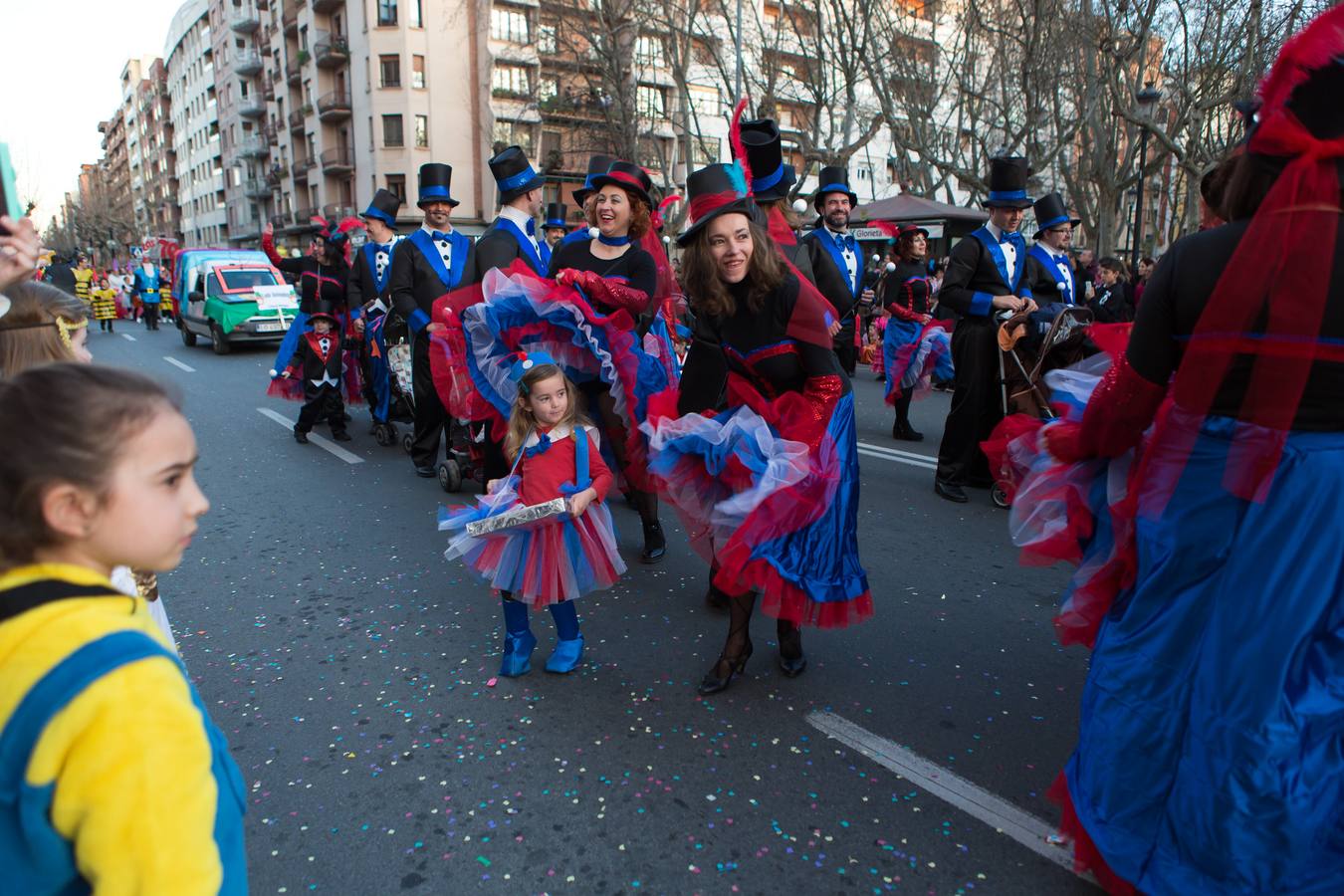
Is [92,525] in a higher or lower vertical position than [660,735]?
higher

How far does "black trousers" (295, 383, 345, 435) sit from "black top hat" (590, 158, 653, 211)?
4.84 m

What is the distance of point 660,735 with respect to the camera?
3.29m

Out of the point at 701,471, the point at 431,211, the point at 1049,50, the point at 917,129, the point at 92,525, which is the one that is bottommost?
the point at 701,471

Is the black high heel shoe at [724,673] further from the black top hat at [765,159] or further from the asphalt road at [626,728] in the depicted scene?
the black top hat at [765,159]

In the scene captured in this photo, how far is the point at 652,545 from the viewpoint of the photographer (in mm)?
5336

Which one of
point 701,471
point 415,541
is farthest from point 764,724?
point 415,541

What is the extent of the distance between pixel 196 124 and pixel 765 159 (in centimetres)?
9252

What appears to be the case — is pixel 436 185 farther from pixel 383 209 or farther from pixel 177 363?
pixel 177 363

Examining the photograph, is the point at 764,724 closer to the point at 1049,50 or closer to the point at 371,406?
the point at 371,406

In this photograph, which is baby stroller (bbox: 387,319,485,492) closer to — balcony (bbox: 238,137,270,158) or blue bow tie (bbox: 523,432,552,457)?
blue bow tie (bbox: 523,432,552,457)

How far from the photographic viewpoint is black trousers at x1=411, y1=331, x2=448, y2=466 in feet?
24.2

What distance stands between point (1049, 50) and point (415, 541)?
21.0 metres

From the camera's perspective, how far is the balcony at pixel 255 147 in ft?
215

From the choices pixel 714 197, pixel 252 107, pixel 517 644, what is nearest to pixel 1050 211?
pixel 714 197
